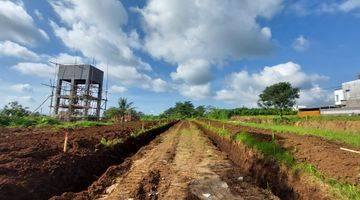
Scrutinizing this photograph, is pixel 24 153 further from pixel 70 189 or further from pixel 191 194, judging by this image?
pixel 191 194

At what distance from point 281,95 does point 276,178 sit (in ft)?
201

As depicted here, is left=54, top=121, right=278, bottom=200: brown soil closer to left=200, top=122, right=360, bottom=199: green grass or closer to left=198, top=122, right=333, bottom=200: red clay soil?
left=198, top=122, right=333, bottom=200: red clay soil

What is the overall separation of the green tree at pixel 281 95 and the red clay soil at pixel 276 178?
56.2 meters

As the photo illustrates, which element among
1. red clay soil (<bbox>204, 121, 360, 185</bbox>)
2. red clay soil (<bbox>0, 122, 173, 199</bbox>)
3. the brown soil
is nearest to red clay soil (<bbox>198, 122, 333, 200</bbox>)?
the brown soil

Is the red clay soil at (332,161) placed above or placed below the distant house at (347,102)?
below

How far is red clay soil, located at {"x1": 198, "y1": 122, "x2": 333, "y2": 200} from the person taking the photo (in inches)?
313

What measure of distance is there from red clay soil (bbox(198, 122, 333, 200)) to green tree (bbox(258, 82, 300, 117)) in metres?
56.2

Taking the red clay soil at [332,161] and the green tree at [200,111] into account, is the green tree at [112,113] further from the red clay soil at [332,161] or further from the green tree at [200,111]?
the red clay soil at [332,161]

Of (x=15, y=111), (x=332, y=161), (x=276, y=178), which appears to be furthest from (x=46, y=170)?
(x=15, y=111)

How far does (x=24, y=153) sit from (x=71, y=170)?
5.91 feet

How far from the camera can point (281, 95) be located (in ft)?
226

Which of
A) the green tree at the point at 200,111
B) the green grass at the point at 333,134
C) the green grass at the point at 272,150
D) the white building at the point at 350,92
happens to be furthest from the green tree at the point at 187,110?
the green grass at the point at 272,150

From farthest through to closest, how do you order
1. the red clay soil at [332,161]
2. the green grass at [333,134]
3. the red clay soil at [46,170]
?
1. the green grass at [333,134]
2. the red clay soil at [46,170]
3. the red clay soil at [332,161]

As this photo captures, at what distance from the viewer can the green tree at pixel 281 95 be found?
6923cm
